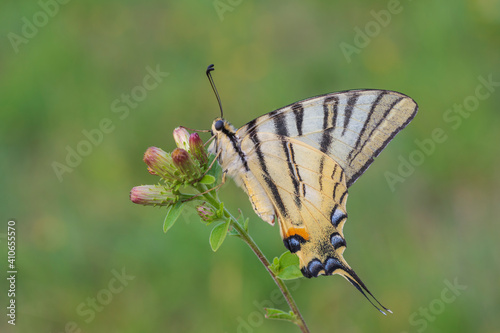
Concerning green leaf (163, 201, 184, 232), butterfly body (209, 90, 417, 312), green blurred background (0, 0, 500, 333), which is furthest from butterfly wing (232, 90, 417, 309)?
green blurred background (0, 0, 500, 333)

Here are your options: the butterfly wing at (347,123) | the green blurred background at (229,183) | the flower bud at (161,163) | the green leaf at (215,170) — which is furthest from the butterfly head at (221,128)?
the green blurred background at (229,183)

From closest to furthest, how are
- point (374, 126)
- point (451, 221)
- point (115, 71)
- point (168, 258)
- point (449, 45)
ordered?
point (374, 126), point (168, 258), point (451, 221), point (449, 45), point (115, 71)

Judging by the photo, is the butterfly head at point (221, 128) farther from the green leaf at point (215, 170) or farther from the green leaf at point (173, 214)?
the green leaf at point (173, 214)

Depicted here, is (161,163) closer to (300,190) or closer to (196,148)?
(196,148)

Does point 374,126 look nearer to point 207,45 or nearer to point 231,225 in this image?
point 231,225

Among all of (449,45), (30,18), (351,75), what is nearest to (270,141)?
(351,75)

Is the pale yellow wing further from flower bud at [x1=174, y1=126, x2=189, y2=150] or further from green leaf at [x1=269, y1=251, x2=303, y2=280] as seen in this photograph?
flower bud at [x1=174, y1=126, x2=189, y2=150]
